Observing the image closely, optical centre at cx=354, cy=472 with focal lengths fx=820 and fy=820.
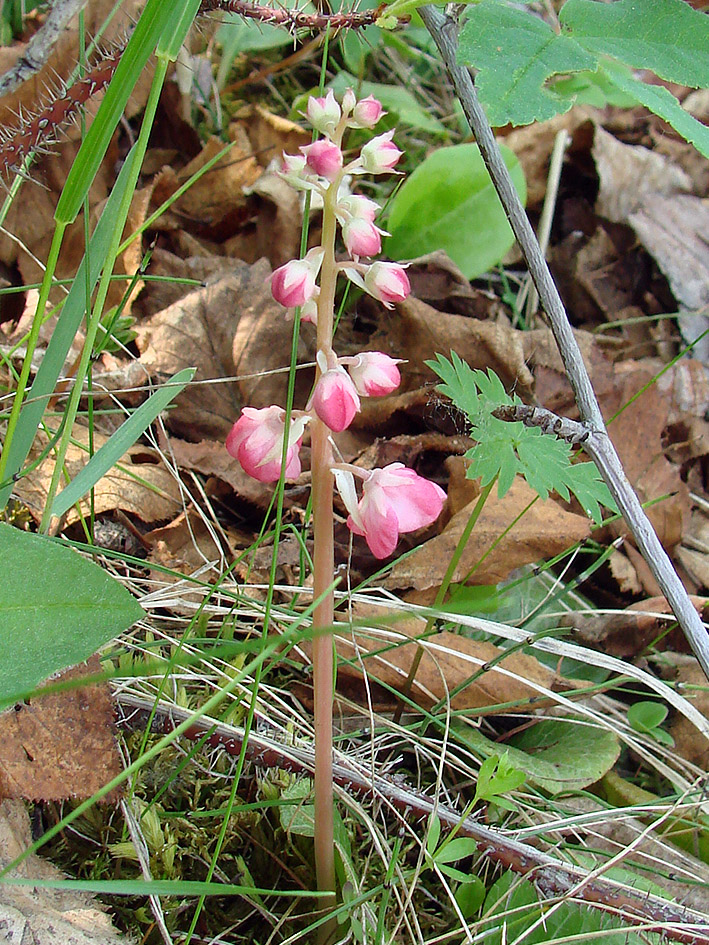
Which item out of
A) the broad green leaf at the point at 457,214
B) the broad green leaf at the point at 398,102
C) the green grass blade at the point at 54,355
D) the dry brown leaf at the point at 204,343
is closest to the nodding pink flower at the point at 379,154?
the green grass blade at the point at 54,355

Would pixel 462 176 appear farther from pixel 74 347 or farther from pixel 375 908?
pixel 375 908

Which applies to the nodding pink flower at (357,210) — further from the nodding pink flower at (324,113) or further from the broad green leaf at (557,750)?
the broad green leaf at (557,750)

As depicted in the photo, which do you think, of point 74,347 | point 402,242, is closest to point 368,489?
point 74,347

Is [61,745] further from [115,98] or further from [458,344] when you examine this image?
[458,344]

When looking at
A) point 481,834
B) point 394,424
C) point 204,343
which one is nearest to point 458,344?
point 394,424

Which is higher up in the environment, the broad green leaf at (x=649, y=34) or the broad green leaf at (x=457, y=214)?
the broad green leaf at (x=649, y=34)

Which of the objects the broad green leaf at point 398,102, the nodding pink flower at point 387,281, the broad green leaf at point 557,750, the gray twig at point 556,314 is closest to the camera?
the nodding pink flower at point 387,281
